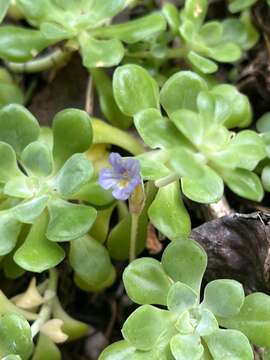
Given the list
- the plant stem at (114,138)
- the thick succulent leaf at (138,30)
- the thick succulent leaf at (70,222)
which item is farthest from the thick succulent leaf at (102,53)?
the thick succulent leaf at (70,222)

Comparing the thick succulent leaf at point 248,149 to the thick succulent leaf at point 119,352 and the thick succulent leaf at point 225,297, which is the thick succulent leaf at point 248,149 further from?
the thick succulent leaf at point 119,352

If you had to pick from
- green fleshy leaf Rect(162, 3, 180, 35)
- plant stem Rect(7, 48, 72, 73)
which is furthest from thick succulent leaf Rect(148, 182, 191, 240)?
plant stem Rect(7, 48, 72, 73)

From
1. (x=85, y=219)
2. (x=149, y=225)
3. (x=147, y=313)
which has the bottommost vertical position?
(x=149, y=225)

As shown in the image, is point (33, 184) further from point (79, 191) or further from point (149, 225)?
point (149, 225)

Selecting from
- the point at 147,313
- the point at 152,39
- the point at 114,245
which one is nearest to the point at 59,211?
the point at 114,245

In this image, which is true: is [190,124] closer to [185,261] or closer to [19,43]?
[185,261]

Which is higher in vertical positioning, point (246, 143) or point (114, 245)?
point (246, 143)

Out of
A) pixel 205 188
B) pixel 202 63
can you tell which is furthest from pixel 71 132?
pixel 202 63
